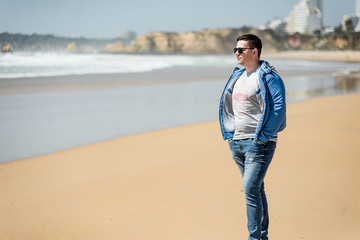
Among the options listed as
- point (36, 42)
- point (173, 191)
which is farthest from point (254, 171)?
point (36, 42)

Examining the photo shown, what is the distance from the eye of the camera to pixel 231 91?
3.01 metres

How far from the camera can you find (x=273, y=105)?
2.76 metres

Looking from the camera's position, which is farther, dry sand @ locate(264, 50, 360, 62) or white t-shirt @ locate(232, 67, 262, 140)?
dry sand @ locate(264, 50, 360, 62)

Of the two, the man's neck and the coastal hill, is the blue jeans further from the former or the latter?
the coastal hill

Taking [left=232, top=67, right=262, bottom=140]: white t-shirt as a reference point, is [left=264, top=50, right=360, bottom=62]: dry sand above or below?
below

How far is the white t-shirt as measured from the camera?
2.85 metres

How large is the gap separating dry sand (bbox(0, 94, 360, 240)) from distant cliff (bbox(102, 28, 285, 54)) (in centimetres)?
17549

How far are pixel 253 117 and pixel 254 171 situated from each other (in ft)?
1.29

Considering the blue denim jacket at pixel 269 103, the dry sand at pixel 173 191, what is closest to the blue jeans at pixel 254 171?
the blue denim jacket at pixel 269 103

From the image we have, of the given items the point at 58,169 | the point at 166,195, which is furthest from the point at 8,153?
the point at 166,195

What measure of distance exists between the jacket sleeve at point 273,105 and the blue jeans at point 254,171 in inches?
4.5

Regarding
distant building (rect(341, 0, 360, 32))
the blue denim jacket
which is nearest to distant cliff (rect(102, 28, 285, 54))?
distant building (rect(341, 0, 360, 32))

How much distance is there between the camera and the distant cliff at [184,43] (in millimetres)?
183375

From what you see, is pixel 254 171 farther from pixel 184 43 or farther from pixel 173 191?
A: pixel 184 43
